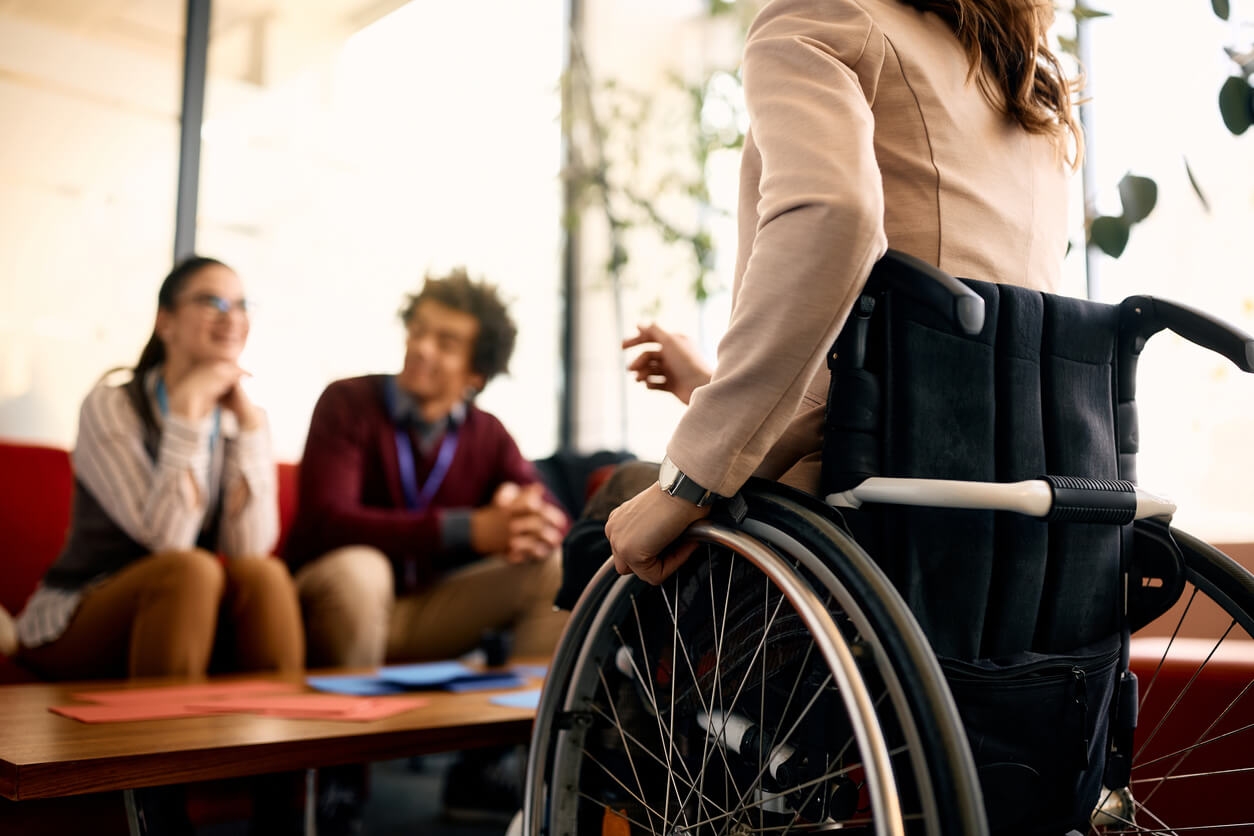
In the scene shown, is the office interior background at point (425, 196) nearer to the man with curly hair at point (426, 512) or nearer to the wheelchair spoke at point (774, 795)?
the man with curly hair at point (426, 512)

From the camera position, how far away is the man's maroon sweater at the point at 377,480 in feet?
8.40

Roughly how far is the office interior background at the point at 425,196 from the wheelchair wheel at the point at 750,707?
4.40ft

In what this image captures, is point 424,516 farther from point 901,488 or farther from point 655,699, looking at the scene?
point 901,488

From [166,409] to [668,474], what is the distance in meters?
1.75

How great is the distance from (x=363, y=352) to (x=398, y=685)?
196cm

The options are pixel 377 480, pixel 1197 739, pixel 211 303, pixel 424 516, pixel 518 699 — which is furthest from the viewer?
pixel 377 480

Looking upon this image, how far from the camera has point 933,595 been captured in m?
0.81

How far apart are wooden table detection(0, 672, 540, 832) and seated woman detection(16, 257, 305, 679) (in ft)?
1.47

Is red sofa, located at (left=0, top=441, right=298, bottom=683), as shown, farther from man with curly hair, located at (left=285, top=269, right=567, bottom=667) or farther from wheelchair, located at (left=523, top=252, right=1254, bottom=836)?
wheelchair, located at (left=523, top=252, right=1254, bottom=836)

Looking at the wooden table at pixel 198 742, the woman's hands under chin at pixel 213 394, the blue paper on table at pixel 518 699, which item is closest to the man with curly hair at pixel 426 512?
the woman's hands under chin at pixel 213 394

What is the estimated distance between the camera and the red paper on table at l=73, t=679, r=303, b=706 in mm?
1448

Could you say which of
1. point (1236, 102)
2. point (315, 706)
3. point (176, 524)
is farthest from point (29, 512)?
point (1236, 102)

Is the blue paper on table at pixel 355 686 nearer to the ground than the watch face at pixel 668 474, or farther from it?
nearer to the ground

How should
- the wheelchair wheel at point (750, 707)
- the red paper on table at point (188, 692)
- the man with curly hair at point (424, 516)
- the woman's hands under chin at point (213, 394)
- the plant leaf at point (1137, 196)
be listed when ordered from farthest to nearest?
the man with curly hair at point (424, 516)
the woman's hands under chin at point (213, 394)
the plant leaf at point (1137, 196)
the red paper on table at point (188, 692)
the wheelchair wheel at point (750, 707)
